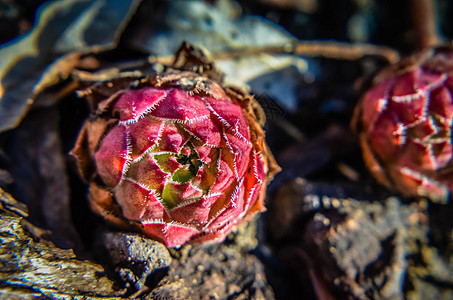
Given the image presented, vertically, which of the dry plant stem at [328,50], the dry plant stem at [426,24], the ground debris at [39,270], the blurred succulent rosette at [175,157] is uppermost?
the dry plant stem at [426,24]

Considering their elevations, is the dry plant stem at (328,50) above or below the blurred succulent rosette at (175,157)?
above

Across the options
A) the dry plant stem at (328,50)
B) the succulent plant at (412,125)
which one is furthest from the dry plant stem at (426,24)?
the succulent plant at (412,125)

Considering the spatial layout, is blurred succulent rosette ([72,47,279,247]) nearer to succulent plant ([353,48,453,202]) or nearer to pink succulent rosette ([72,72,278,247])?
pink succulent rosette ([72,72,278,247])

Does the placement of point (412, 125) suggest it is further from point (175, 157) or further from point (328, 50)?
point (175, 157)

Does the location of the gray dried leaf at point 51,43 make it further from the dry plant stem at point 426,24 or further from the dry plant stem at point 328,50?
the dry plant stem at point 426,24

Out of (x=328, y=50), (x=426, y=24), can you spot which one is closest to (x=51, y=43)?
(x=328, y=50)

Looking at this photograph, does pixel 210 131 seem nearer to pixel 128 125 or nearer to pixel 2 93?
pixel 128 125
